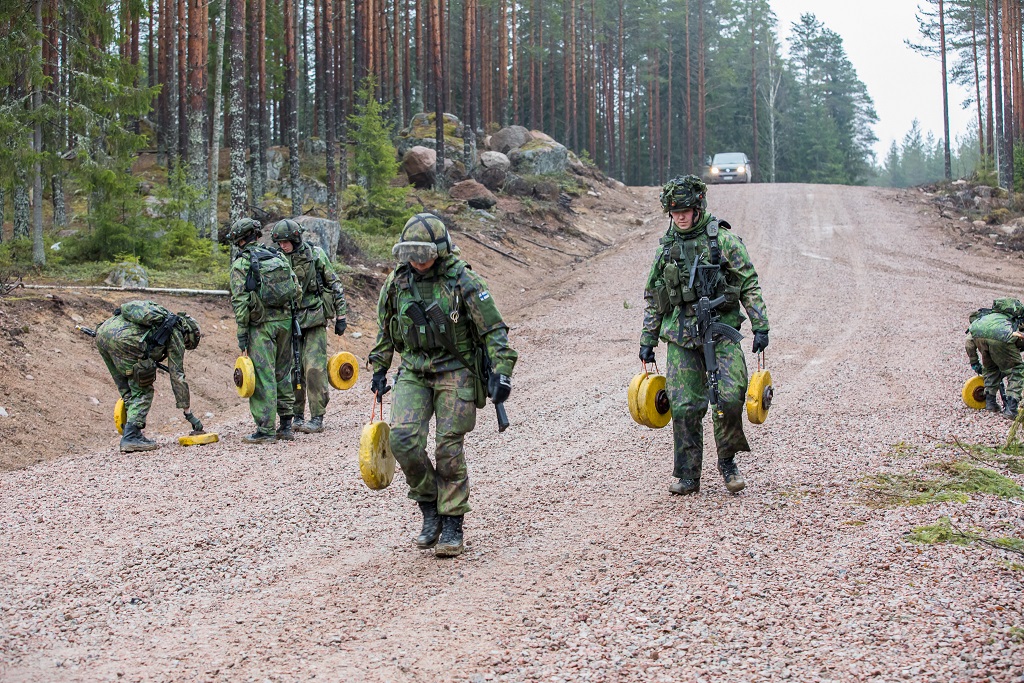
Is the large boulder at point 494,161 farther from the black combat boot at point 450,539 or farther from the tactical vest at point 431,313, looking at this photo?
the black combat boot at point 450,539

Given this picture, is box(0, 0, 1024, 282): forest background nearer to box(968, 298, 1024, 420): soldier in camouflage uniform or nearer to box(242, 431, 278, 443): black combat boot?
box(242, 431, 278, 443): black combat boot

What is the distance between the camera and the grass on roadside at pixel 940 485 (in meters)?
6.46

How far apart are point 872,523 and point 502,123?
48999mm

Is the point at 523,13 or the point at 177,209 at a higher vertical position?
the point at 523,13

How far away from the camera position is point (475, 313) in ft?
19.8

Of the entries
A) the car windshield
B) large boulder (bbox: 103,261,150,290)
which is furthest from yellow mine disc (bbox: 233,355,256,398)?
the car windshield

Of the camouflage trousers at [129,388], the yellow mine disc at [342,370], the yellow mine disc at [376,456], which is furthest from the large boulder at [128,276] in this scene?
the yellow mine disc at [376,456]

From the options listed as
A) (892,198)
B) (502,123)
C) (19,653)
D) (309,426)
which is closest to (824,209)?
(892,198)

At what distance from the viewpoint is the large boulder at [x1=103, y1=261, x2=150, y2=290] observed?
1587 cm

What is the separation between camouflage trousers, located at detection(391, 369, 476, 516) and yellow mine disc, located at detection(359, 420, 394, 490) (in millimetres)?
64

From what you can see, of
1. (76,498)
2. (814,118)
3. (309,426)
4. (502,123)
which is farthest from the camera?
(814,118)

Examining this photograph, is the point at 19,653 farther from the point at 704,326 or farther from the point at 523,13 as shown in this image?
the point at 523,13

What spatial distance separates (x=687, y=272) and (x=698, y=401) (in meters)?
0.95

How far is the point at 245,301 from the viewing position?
32.2 ft
